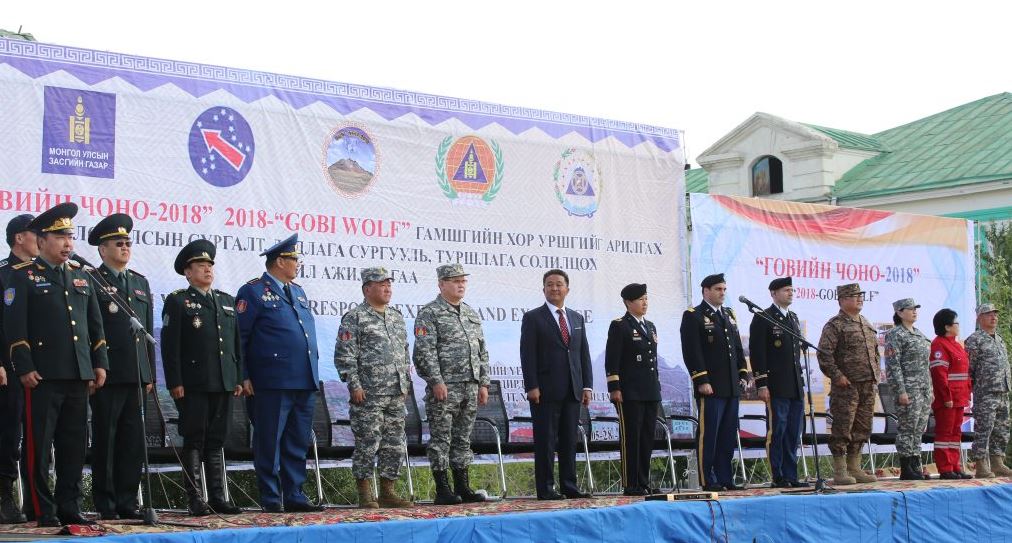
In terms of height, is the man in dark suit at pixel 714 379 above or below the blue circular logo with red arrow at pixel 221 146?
below

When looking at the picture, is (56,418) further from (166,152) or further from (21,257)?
(166,152)

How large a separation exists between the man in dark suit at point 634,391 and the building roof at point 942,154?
1554 cm

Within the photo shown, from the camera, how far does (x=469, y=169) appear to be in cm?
969

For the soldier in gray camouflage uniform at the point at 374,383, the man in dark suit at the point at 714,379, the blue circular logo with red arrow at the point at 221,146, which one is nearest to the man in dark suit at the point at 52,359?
the soldier in gray camouflage uniform at the point at 374,383

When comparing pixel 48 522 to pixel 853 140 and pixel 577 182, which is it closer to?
pixel 577 182

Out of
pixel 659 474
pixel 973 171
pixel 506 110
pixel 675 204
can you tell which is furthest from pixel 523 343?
pixel 973 171

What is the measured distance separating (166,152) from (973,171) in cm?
1813

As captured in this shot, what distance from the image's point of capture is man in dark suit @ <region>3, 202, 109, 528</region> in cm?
596

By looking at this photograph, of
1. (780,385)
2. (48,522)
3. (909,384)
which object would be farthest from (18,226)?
(909,384)

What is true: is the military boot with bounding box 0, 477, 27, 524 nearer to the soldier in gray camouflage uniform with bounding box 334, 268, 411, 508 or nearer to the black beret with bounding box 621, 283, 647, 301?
the soldier in gray camouflage uniform with bounding box 334, 268, 411, 508

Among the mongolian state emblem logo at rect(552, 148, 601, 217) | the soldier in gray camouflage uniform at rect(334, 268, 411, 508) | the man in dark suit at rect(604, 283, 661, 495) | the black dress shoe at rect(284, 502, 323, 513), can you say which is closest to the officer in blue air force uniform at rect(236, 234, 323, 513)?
the black dress shoe at rect(284, 502, 323, 513)

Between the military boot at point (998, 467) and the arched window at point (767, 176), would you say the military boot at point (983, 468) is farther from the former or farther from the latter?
the arched window at point (767, 176)

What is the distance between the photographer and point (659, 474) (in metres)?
14.0

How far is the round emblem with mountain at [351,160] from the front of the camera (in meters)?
8.98
